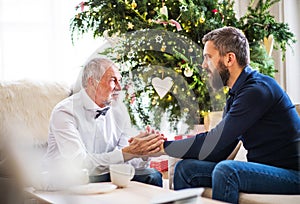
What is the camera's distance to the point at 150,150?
1.27m

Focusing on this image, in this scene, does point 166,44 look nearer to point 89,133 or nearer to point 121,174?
point 89,133

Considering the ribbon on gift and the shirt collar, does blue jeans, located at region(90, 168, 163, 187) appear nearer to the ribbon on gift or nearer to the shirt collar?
the shirt collar

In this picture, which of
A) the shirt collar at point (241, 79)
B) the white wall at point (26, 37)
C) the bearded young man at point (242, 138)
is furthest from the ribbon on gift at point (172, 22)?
the white wall at point (26, 37)

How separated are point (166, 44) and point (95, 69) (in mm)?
568

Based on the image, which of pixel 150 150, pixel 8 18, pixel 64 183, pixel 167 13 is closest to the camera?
pixel 8 18

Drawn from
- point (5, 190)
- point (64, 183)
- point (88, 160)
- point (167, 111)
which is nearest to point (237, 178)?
point (88, 160)

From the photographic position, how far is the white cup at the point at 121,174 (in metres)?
1.11

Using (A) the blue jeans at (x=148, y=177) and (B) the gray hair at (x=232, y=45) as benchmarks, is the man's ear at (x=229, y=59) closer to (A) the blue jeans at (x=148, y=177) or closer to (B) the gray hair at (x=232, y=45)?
(B) the gray hair at (x=232, y=45)

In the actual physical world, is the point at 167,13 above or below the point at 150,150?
above

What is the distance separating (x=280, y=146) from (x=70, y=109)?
23.0 inches

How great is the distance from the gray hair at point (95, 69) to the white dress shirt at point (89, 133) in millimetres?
50

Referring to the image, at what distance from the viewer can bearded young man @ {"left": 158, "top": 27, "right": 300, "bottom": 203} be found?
3.79 feet

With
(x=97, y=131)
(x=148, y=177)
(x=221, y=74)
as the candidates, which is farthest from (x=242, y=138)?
(x=97, y=131)

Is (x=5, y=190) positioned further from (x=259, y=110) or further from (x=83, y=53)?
(x=83, y=53)
